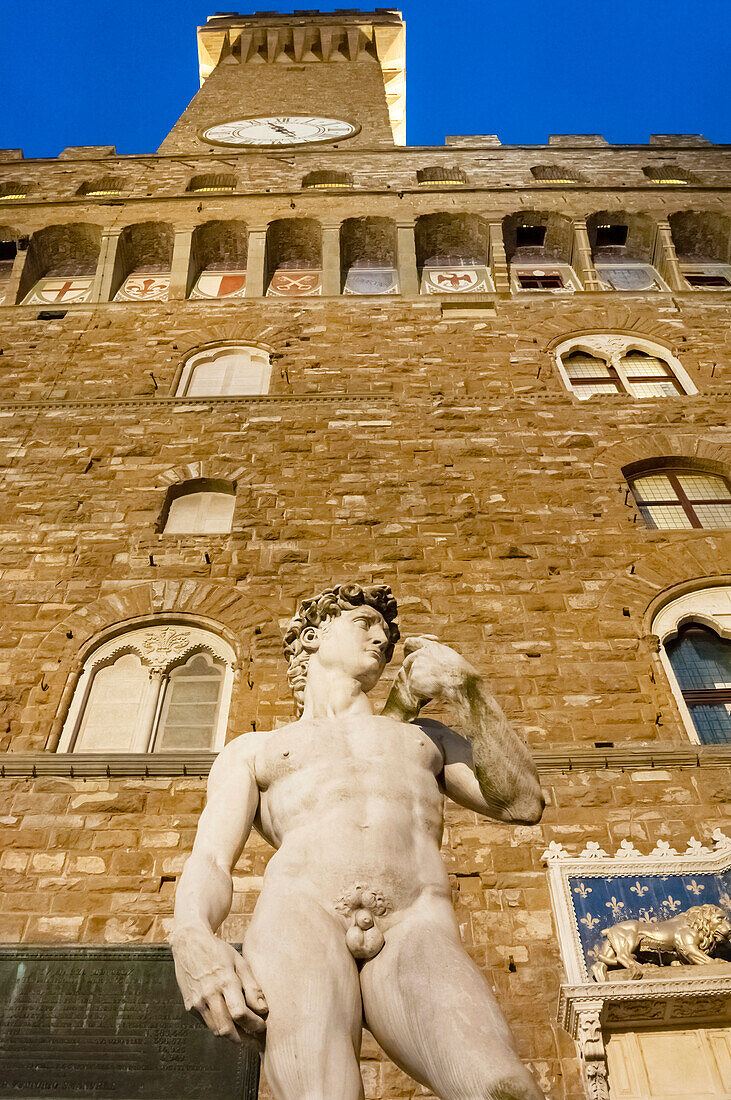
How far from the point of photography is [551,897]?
19.1ft

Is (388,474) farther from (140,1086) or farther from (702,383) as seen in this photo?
(140,1086)

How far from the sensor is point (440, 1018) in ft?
8.92

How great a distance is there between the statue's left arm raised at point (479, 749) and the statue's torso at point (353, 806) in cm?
11

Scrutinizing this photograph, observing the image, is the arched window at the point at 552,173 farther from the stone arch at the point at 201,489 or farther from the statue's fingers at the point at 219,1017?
the statue's fingers at the point at 219,1017

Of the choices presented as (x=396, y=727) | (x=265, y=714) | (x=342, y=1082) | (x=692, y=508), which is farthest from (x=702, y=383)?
(x=342, y=1082)

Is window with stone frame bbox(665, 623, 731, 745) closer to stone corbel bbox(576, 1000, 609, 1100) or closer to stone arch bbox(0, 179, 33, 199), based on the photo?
stone corbel bbox(576, 1000, 609, 1100)

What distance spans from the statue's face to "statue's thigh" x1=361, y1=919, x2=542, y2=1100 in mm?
1148

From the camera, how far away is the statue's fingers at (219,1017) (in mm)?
2604

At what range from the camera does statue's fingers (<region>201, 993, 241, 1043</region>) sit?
260cm

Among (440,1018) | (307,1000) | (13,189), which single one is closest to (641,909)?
(440,1018)

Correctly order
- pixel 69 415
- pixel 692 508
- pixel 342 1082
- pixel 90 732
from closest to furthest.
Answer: pixel 342 1082 → pixel 90 732 → pixel 692 508 → pixel 69 415

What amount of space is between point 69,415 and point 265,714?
14.9ft

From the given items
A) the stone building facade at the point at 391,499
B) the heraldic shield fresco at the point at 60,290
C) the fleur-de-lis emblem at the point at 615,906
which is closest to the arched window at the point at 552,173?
the stone building facade at the point at 391,499

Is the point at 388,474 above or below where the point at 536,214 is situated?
below
